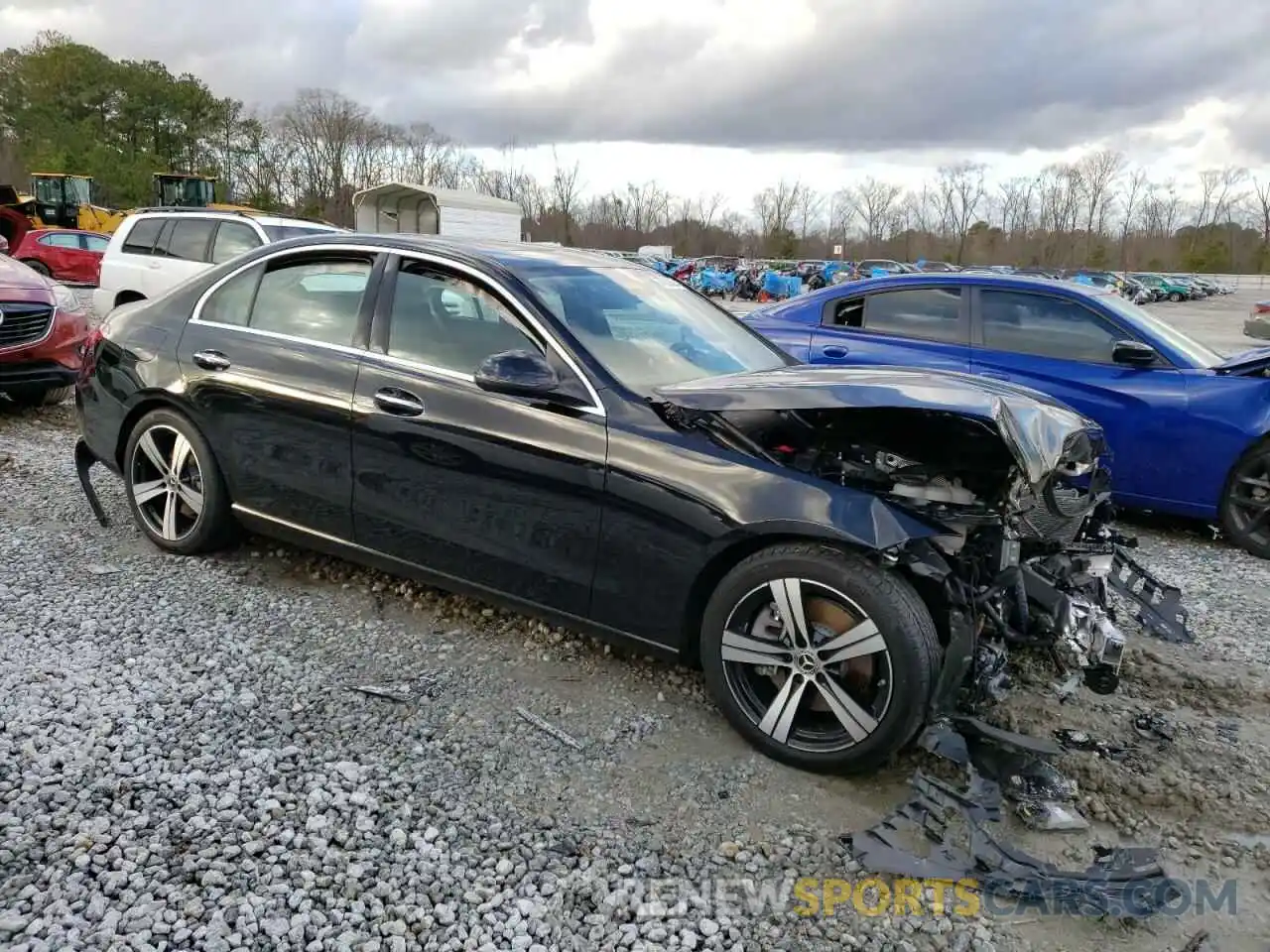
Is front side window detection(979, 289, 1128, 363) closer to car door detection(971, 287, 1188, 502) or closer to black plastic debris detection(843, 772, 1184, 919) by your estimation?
car door detection(971, 287, 1188, 502)

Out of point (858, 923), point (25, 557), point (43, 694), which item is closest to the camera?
point (858, 923)

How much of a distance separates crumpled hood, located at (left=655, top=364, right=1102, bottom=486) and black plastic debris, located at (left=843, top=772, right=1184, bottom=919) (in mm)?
1048

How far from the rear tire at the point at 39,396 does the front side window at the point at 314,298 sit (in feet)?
13.4

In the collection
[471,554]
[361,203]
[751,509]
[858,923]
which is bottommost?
[858,923]

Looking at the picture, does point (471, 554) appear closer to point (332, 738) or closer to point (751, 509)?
point (332, 738)

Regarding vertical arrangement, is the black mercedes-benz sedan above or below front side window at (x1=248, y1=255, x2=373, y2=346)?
below

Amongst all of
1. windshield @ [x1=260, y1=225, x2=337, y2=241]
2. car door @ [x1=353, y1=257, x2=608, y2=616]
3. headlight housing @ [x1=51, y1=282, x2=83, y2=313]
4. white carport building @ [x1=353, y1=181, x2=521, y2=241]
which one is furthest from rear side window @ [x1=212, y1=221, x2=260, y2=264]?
white carport building @ [x1=353, y1=181, x2=521, y2=241]

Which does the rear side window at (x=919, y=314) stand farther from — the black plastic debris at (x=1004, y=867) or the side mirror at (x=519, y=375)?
the black plastic debris at (x=1004, y=867)

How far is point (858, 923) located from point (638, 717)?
3.63ft

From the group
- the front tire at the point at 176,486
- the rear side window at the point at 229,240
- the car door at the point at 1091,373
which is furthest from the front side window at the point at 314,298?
the rear side window at the point at 229,240

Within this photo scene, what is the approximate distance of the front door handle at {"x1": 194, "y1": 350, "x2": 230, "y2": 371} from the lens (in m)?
4.05

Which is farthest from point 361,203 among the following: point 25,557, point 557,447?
point 557,447

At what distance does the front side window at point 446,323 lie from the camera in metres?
3.47

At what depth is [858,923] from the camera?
2.28m
